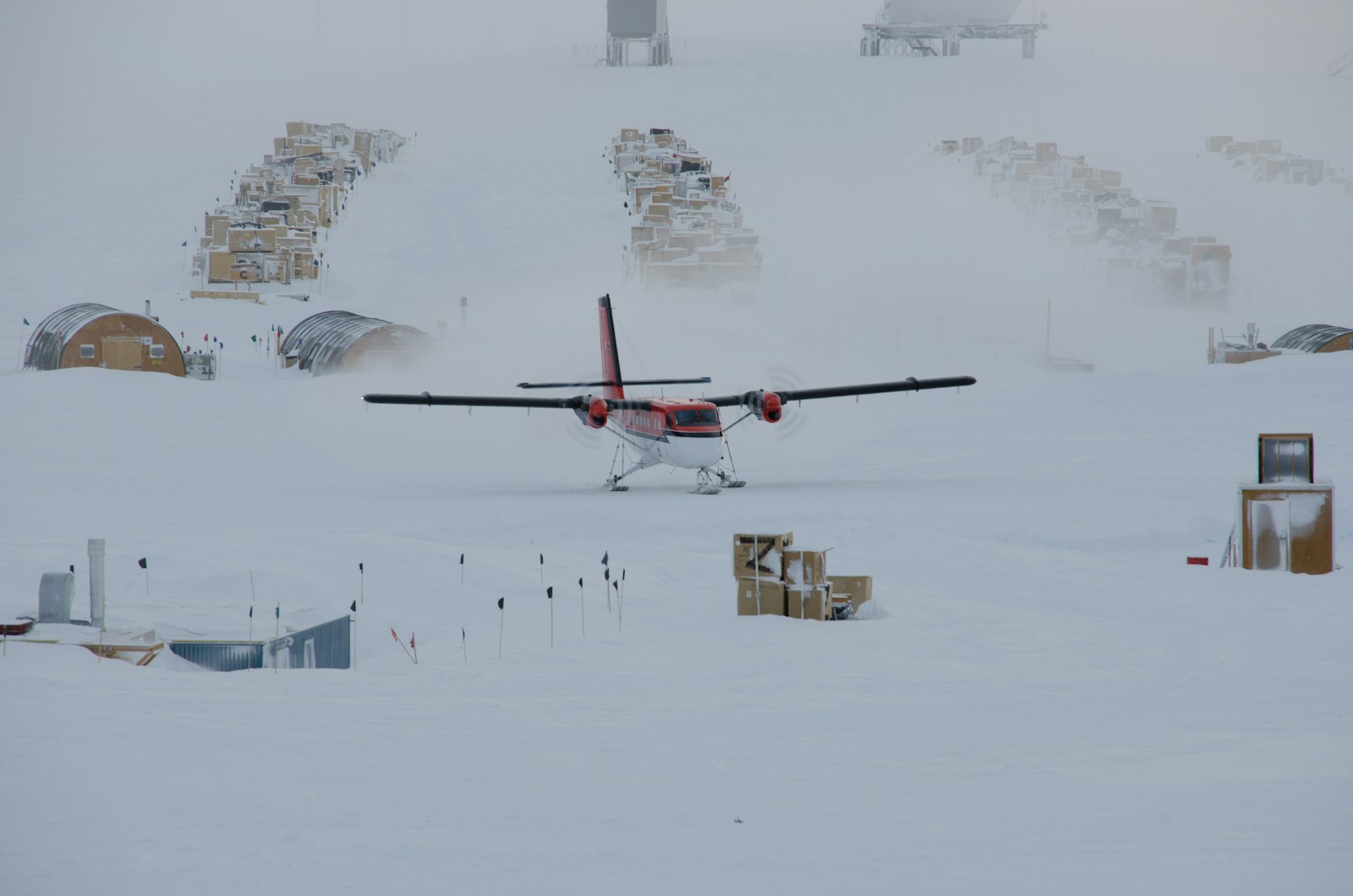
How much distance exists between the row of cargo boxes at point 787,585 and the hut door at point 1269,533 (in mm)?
6885

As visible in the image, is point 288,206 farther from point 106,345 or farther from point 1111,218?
point 1111,218

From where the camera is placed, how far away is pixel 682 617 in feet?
53.6

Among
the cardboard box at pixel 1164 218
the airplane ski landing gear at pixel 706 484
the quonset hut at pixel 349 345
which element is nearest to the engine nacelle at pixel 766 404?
the airplane ski landing gear at pixel 706 484

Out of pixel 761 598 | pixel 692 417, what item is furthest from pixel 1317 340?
pixel 761 598

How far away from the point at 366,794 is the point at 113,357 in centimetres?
4125

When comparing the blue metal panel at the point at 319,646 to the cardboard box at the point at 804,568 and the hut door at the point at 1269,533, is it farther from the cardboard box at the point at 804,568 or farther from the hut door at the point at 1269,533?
the hut door at the point at 1269,533

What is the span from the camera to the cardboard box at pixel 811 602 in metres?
16.0

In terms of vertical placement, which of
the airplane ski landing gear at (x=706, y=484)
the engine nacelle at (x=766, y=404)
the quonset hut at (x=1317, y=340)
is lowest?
the airplane ski landing gear at (x=706, y=484)

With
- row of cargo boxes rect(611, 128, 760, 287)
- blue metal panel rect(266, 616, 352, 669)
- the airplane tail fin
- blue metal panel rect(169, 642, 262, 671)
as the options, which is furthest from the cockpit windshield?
row of cargo boxes rect(611, 128, 760, 287)

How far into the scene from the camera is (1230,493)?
26578mm

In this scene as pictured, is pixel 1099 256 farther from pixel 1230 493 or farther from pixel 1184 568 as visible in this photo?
pixel 1184 568

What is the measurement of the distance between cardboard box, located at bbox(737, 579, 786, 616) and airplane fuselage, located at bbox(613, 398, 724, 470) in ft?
39.6

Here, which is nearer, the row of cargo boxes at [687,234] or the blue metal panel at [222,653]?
the blue metal panel at [222,653]

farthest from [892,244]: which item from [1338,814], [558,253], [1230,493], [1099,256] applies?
[1338,814]
